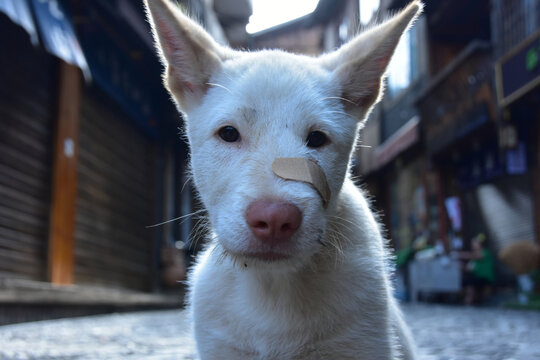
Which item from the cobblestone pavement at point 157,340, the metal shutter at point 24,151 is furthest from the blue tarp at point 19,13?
the cobblestone pavement at point 157,340

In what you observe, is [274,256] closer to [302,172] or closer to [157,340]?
[302,172]

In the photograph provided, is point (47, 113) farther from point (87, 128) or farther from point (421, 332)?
point (421, 332)

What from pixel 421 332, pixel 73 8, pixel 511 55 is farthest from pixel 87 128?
pixel 511 55

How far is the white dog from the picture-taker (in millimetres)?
2602

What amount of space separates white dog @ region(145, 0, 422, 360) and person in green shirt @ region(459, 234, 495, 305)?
1231cm

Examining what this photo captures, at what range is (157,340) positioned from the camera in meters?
6.12

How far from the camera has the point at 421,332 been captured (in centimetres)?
703

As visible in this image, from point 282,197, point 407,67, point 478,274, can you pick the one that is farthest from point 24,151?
point 407,67

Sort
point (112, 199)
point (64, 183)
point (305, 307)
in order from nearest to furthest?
1. point (305, 307)
2. point (64, 183)
3. point (112, 199)

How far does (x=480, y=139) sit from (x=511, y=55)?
3859mm

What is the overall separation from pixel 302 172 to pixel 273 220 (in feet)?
1.05

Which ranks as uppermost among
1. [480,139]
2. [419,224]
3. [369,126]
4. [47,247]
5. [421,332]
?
[369,126]

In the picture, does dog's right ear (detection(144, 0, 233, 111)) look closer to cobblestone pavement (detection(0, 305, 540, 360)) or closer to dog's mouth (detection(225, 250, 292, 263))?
dog's mouth (detection(225, 250, 292, 263))

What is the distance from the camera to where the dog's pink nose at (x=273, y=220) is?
2.42 meters
